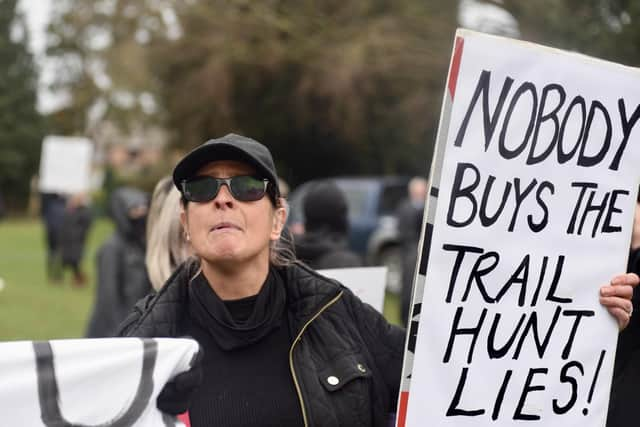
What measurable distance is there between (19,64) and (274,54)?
22910mm

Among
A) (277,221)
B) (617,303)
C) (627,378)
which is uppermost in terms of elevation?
(277,221)

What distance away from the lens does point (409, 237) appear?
32.9 ft

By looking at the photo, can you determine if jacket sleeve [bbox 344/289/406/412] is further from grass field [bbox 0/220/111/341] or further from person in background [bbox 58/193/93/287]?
person in background [bbox 58/193/93/287]

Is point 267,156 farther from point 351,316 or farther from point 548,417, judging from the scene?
point 548,417

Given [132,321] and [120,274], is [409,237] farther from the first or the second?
[132,321]

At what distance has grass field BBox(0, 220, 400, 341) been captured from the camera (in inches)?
404

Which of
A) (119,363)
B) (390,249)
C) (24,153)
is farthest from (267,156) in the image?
(24,153)

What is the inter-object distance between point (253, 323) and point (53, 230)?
14341 mm

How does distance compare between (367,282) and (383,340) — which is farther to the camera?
(367,282)

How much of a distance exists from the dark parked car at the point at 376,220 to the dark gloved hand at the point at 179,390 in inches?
463

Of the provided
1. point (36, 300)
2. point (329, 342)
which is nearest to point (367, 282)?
point (329, 342)

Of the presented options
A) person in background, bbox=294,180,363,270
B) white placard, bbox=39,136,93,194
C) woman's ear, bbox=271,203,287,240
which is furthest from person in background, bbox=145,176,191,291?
white placard, bbox=39,136,93,194

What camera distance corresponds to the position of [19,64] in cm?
4012

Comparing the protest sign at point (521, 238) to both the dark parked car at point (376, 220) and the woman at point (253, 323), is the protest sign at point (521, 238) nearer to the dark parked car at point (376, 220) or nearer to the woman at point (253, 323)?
the woman at point (253, 323)
